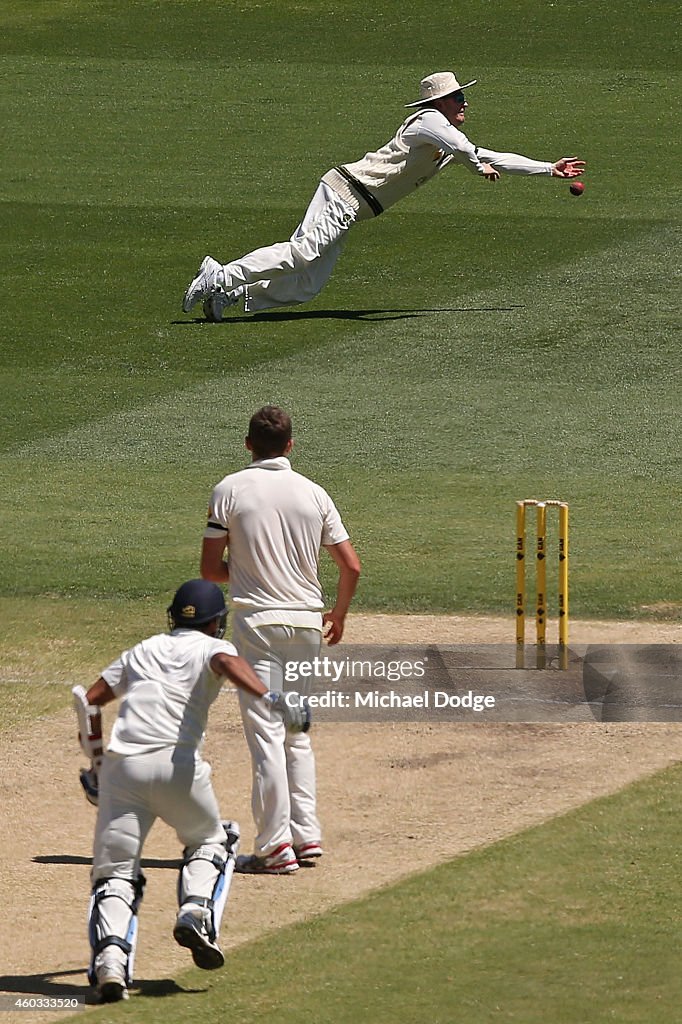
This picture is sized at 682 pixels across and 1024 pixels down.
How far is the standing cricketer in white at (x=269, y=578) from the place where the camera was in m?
8.30

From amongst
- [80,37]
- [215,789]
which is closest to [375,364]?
[215,789]

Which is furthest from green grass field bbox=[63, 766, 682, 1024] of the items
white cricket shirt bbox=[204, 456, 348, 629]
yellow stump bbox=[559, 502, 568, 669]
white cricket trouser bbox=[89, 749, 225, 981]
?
yellow stump bbox=[559, 502, 568, 669]

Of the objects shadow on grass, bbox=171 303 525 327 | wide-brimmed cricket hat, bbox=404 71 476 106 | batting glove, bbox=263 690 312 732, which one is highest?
wide-brimmed cricket hat, bbox=404 71 476 106

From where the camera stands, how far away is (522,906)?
7.78 metres

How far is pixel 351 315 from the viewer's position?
20.7 m

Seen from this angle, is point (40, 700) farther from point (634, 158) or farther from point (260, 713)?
point (634, 158)

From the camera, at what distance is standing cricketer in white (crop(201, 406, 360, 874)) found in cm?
830

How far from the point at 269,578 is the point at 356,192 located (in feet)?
39.3

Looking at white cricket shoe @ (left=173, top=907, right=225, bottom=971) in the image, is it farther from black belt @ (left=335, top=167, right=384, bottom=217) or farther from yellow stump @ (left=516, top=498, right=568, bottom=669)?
black belt @ (left=335, top=167, right=384, bottom=217)

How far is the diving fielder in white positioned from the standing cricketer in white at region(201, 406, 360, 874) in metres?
10.9

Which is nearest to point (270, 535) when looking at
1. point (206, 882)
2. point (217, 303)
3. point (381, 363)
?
point (206, 882)

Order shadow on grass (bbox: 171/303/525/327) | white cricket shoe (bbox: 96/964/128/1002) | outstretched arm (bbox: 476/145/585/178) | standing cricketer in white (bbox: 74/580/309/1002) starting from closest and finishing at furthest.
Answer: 1. white cricket shoe (bbox: 96/964/128/1002)
2. standing cricketer in white (bbox: 74/580/309/1002)
3. outstretched arm (bbox: 476/145/585/178)
4. shadow on grass (bbox: 171/303/525/327)

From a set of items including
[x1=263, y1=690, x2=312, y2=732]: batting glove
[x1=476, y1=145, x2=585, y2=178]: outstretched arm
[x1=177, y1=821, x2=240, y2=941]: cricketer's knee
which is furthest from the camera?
[x1=476, y1=145, x2=585, y2=178]: outstretched arm

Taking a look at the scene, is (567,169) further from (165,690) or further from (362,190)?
(165,690)
